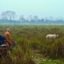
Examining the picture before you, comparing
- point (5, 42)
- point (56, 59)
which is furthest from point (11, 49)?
point (56, 59)

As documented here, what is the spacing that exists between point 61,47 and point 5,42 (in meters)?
3.75

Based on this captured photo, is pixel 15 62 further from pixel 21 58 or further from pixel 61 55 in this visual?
pixel 61 55

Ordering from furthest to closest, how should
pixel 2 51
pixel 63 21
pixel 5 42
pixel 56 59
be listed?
1. pixel 63 21
2. pixel 56 59
3. pixel 5 42
4. pixel 2 51

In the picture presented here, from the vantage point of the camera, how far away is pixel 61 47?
15875 millimetres

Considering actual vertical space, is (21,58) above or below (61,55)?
above

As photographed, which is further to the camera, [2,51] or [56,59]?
[56,59]

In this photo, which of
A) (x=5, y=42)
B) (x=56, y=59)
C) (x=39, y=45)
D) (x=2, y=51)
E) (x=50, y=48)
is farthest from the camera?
(x=39, y=45)

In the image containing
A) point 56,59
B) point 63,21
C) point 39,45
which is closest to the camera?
point 56,59

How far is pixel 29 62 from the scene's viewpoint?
11.4 meters

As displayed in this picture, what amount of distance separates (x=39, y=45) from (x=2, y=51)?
304 inches

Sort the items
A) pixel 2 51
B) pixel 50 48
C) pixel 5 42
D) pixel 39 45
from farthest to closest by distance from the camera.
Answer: pixel 39 45 → pixel 50 48 → pixel 5 42 → pixel 2 51

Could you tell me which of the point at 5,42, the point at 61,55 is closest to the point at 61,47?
the point at 61,55

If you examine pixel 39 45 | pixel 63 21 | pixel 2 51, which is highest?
pixel 2 51

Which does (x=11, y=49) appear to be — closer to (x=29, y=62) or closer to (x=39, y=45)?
(x=29, y=62)
